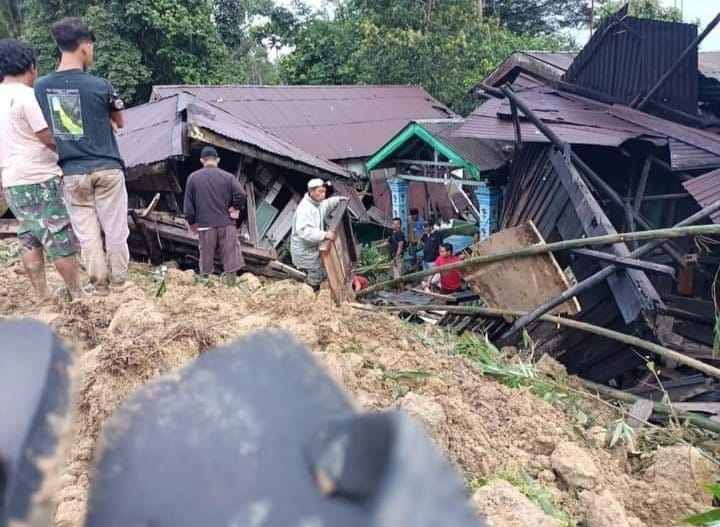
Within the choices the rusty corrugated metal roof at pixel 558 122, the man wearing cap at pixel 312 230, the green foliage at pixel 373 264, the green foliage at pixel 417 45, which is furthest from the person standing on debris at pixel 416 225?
the man wearing cap at pixel 312 230

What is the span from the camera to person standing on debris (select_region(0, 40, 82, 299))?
357 centimetres

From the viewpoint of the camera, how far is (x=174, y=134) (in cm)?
878

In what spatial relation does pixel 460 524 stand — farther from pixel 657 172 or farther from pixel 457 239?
pixel 457 239

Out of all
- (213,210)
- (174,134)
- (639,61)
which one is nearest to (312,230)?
(213,210)

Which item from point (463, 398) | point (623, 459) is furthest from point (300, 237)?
point (623, 459)

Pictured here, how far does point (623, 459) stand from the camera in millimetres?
3336

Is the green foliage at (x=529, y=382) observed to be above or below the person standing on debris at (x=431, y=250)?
above

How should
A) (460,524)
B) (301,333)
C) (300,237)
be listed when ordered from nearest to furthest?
(460,524) → (301,333) → (300,237)

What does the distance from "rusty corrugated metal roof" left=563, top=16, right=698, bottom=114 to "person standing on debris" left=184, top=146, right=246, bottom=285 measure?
6341 mm

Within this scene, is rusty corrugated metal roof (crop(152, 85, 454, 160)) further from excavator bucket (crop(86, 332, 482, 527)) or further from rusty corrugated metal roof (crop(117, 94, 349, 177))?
excavator bucket (crop(86, 332, 482, 527))

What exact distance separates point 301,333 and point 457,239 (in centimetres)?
952

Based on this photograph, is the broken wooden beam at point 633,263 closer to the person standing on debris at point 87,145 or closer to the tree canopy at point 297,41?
the person standing on debris at point 87,145

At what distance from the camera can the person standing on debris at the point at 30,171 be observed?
3574 mm

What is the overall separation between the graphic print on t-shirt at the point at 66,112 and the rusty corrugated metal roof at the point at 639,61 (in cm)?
786
